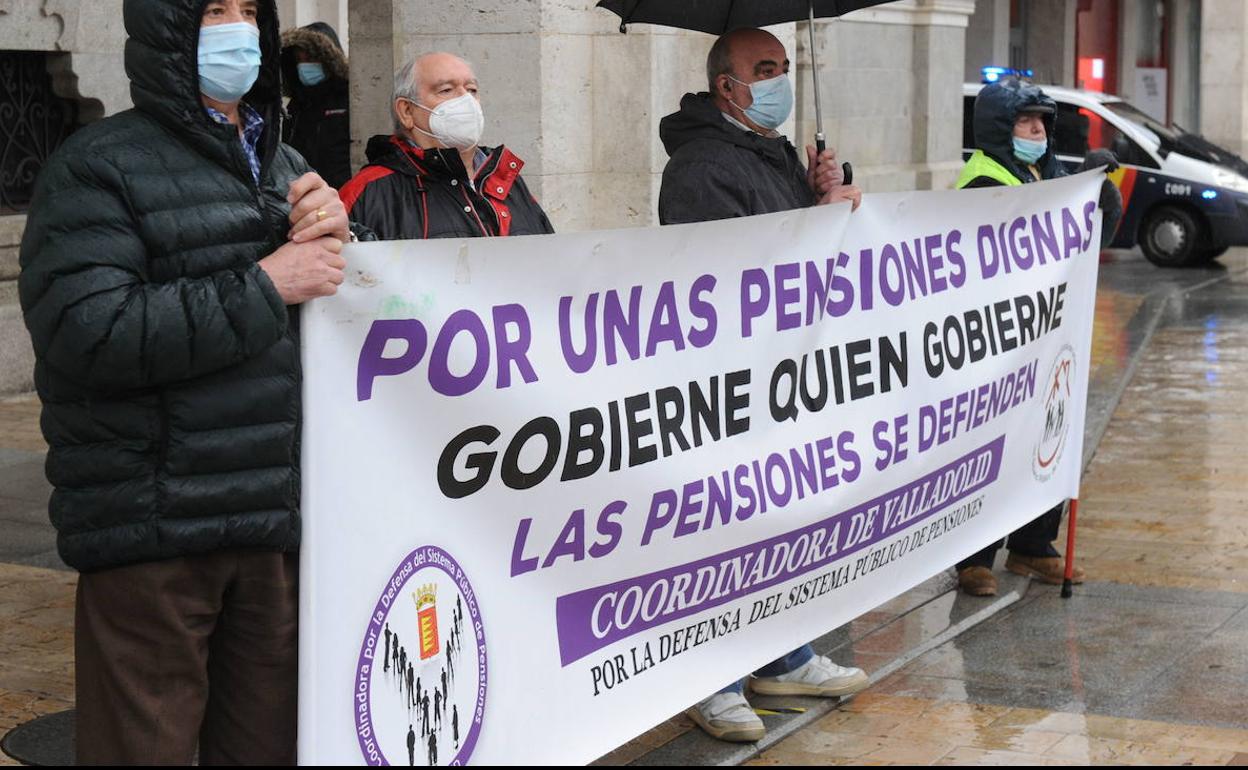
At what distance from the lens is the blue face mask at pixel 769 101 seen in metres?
5.16

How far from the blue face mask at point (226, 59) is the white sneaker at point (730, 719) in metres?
2.21

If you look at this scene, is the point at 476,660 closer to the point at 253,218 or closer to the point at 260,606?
the point at 260,606

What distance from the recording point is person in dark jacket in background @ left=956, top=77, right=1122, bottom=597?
6.31 m

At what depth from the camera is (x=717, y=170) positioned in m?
4.98

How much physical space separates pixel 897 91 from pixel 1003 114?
9.47 metres

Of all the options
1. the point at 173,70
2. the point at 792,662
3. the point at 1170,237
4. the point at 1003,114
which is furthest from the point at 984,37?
the point at 173,70

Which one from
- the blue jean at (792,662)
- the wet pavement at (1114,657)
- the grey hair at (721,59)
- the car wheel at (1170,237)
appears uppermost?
the grey hair at (721,59)

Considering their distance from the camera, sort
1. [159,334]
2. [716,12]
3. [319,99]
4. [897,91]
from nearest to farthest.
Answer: [159,334] → [716,12] → [319,99] → [897,91]

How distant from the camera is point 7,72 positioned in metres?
11.0

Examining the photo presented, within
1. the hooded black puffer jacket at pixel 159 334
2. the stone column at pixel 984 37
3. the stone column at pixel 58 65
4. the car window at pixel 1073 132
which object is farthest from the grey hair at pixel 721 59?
the stone column at pixel 984 37

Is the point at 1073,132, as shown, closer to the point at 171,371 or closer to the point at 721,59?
the point at 721,59

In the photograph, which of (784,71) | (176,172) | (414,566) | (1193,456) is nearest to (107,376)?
(176,172)

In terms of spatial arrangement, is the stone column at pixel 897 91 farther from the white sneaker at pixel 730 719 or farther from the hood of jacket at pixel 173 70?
the hood of jacket at pixel 173 70

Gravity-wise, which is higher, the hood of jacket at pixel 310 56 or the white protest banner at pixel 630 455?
the hood of jacket at pixel 310 56
